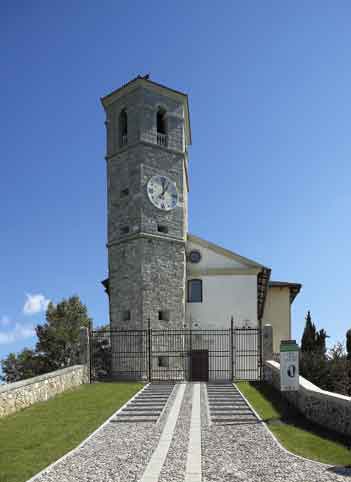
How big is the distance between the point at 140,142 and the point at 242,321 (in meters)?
12.8

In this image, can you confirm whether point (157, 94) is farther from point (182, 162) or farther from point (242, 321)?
point (242, 321)

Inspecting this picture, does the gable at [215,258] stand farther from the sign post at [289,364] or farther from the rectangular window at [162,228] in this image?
the sign post at [289,364]

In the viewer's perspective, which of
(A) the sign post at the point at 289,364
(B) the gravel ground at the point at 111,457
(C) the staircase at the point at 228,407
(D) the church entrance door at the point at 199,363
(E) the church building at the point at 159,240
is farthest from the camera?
(D) the church entrance door at the point at 199,363

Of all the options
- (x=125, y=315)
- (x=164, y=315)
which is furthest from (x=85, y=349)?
(x=164, y=315)

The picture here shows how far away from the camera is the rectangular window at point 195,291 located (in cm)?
3284

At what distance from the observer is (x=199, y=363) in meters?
31.4

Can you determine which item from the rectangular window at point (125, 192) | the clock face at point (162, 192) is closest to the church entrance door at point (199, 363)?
the clock face at point (162, 192)

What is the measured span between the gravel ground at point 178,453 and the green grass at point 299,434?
6.28ft

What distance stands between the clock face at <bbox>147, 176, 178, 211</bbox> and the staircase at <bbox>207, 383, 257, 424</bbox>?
1385 cm

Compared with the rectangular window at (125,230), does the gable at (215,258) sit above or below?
below

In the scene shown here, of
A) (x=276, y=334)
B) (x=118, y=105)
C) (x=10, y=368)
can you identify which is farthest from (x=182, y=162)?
(x=10, y=368)

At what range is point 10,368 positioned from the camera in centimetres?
3672

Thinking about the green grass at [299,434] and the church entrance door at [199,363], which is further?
the church entrance door at [199,363]

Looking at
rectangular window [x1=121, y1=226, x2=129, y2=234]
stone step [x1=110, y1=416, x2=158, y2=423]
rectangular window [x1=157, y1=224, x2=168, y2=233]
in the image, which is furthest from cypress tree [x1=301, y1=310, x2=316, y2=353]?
stone step [x1=110, y1=416, x2=158, y2=423]
